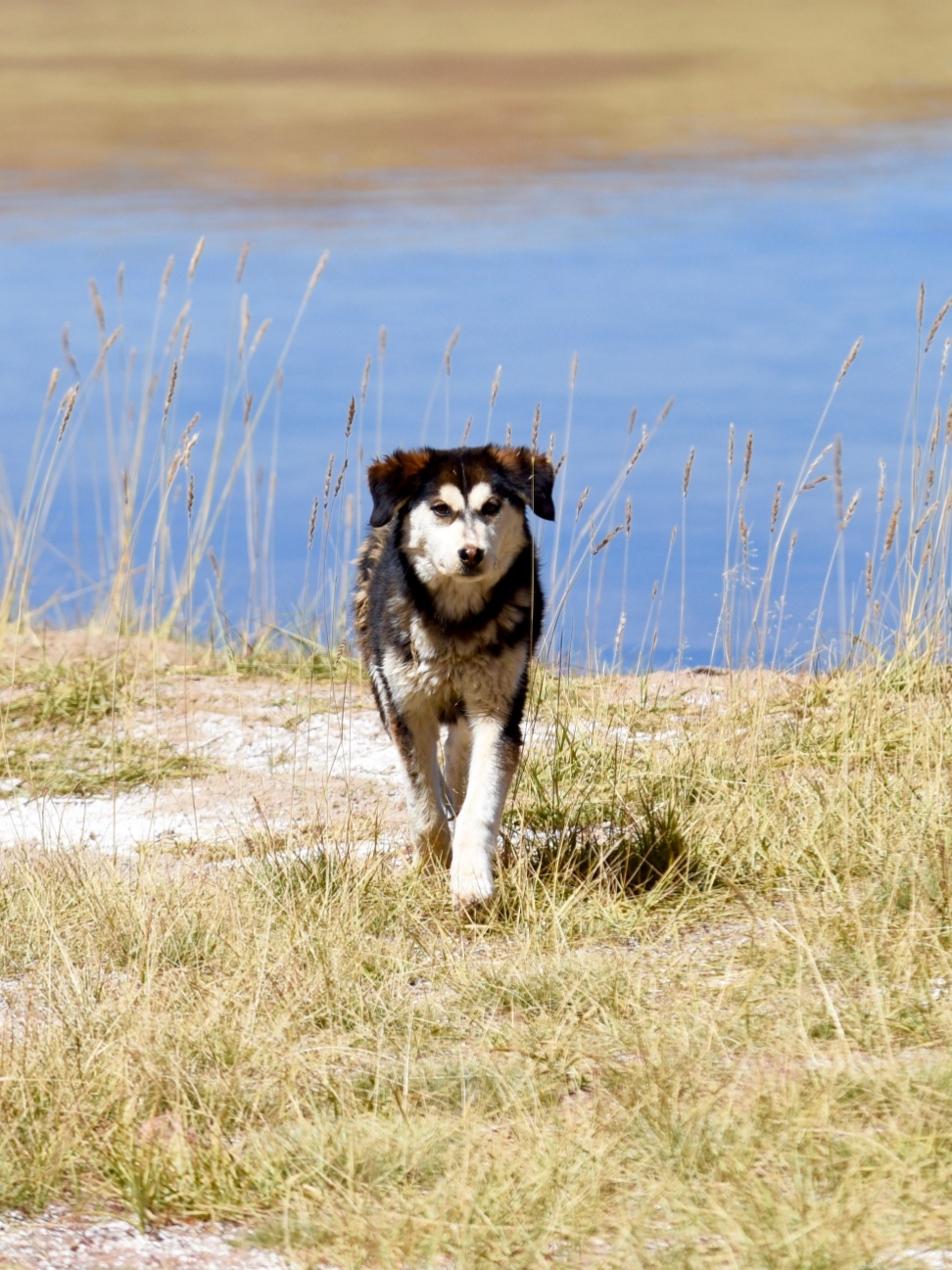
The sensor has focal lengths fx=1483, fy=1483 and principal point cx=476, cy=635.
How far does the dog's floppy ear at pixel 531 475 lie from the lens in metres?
5.13

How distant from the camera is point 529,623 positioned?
523 cm

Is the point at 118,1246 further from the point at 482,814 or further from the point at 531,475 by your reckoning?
the point at 531,475

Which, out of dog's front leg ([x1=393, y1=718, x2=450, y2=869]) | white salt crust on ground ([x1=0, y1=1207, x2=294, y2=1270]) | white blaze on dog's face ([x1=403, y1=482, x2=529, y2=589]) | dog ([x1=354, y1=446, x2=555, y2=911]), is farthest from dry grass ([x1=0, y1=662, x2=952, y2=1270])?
white blaze on dog's face ([x1=403, y1=482, x2=529, y2=589])

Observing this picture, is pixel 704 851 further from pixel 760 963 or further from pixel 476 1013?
pixel 476 1013

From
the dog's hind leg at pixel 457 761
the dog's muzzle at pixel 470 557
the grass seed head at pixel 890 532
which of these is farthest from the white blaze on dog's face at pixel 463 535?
the grass seed head at pixel 890 532

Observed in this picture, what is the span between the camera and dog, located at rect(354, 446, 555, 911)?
16.4 feet

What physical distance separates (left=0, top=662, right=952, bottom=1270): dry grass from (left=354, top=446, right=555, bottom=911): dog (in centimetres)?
36

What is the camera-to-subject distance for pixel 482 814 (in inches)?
190

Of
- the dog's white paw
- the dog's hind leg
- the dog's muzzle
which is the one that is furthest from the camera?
the dog's hind leg

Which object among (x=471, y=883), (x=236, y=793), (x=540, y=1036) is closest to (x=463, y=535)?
(x=471, y=883)

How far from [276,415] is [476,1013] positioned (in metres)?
4.22

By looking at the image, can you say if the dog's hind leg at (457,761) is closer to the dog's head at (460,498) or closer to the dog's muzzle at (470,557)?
the dog's head at (460,498)

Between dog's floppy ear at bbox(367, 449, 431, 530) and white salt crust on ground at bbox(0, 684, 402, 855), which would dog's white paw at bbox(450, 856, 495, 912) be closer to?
white salt crust on ground at bbox(0, 684, 402, 855)

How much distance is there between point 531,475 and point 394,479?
1.61 feet
